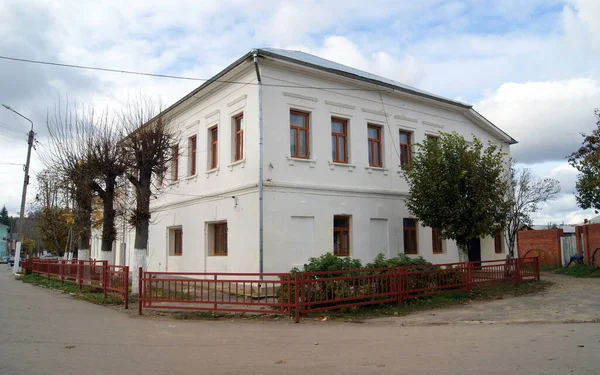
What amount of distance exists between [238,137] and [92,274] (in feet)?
23.9

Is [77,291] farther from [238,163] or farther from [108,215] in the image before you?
[238,163]

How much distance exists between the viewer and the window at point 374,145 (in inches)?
782

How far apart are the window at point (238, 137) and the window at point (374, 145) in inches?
221

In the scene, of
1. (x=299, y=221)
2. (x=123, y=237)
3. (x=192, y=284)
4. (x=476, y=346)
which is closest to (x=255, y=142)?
(x=299, y=221)

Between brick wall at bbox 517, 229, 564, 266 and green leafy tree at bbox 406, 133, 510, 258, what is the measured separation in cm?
1461

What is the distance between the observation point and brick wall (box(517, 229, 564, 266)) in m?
28.4

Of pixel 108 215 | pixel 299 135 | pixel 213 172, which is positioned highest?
pixel 299 135

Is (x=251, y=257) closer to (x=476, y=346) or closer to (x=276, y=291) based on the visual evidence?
(x=276, y=291)

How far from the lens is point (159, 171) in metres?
16.9

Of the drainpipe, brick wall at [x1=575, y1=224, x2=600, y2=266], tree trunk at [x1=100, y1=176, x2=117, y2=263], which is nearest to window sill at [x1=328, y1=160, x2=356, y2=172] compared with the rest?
the drainpipe

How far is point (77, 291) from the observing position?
17.7 m

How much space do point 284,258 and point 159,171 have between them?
5.55 metres

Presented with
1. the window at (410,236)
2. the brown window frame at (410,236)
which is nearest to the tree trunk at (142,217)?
the brown window frame at (410,236)

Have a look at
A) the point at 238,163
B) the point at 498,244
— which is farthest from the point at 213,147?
the point at 498,244
